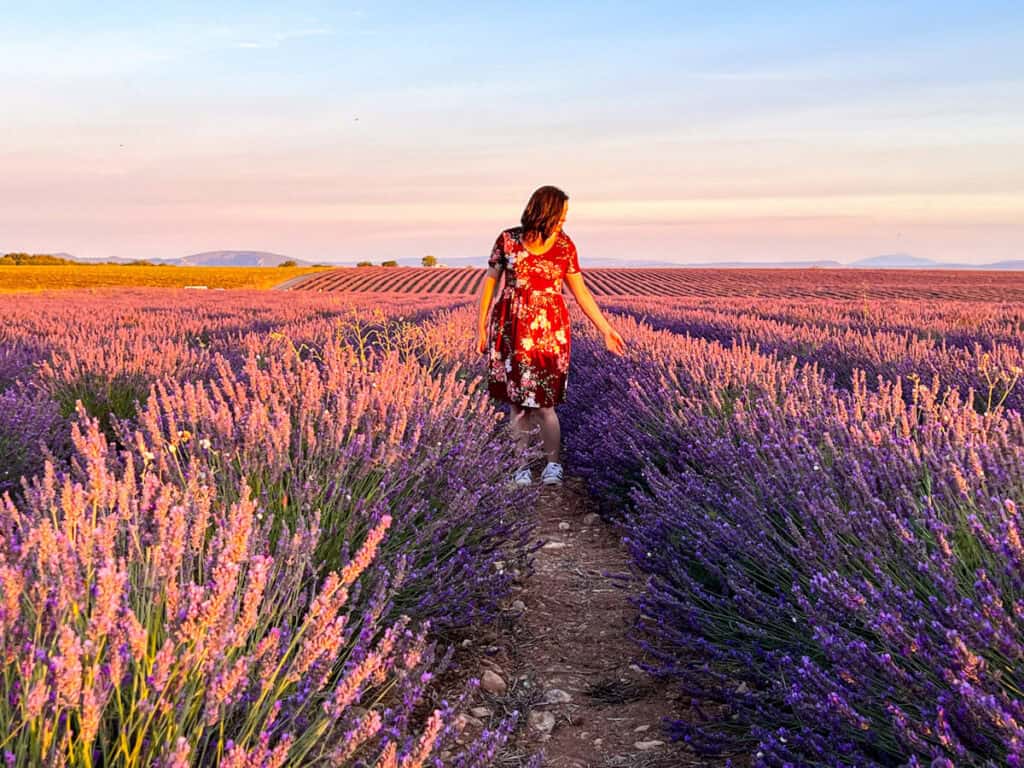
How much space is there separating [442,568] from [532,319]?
2.33 m

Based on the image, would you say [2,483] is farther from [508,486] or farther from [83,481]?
[508,486]

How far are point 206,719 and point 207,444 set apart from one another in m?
1.32

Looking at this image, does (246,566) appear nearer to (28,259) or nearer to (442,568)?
(442,568)

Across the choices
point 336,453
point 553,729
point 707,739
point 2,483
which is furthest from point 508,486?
point 2,483

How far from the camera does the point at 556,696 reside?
2459mm

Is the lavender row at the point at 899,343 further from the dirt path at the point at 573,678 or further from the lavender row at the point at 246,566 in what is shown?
the lavender row at the point at 246,566

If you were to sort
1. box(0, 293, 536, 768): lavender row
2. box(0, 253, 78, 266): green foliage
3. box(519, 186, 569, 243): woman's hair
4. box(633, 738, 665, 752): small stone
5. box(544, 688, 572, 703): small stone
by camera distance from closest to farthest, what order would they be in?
box(0, 293, 536, 768): lavender row < box(633, 738, 665, 752): small stone < box(544, 688, 572, 703): small stone < box(519, 186, 569, 243): woman's hair < box(0, 253, 78, 266): green foliage

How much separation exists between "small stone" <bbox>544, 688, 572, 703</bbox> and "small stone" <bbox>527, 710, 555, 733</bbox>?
0.08 m

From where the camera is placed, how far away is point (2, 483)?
2994 millimetres

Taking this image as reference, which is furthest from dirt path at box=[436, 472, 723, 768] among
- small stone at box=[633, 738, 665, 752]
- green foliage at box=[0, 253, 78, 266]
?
green foliage at box=[0, 253, 78, 266]

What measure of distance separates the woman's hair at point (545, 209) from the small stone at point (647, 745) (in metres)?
2.77

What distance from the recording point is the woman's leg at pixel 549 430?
479cm

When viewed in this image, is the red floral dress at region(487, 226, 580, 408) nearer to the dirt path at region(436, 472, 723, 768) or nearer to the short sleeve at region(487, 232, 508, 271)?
the short sleeve at region(487, 232, 508, 271)

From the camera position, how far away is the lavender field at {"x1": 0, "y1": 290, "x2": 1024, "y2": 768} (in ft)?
4.00
